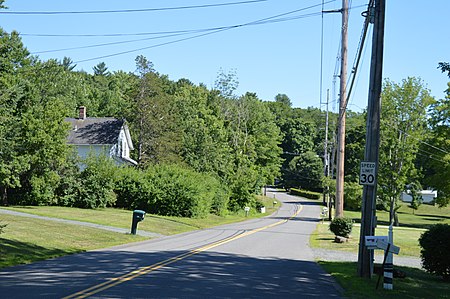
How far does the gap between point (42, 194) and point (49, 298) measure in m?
34.5

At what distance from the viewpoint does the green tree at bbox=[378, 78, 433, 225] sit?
5822 centimetres

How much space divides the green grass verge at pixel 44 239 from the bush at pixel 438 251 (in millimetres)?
11209

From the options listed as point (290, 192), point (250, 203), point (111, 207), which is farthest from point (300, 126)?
point (111, 207)

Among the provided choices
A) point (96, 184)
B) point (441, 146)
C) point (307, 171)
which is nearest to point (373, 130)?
point (96, 184)

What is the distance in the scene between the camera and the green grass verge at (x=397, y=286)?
450 inches

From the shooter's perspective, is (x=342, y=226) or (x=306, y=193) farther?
(x=306, y=193)

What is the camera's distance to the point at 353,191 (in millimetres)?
63125

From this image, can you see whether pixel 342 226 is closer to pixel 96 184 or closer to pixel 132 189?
pixel 96 184

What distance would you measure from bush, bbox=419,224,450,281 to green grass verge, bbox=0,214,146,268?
11209 mm

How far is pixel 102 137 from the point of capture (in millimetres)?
59656

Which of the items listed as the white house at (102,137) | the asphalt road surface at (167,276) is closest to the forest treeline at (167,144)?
the white house at (102,137)

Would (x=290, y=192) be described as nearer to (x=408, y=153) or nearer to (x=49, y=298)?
(x=408, y=153)

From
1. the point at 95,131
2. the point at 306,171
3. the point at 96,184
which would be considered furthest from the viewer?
the point at 306,171

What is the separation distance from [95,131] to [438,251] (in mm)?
49775
